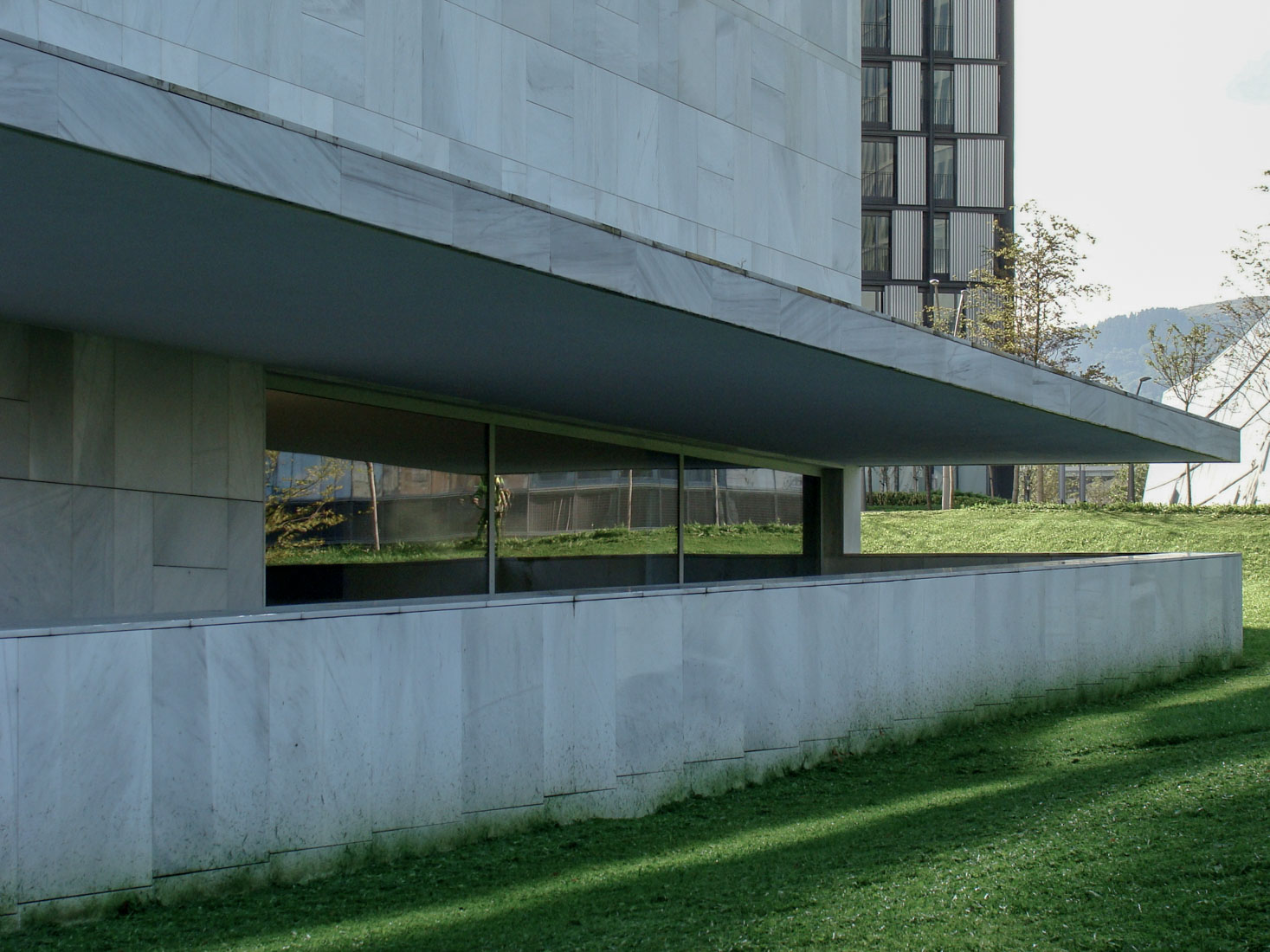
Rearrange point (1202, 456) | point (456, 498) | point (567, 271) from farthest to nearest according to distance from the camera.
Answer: point (1202, 456)
point (456, 498)
point (567, 271)

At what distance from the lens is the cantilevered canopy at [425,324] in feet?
17.5

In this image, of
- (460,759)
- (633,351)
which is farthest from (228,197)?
(633,351)

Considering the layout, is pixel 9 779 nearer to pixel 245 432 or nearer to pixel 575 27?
pixel 245 432

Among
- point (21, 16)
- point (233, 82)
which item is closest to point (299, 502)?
point (233, 82)

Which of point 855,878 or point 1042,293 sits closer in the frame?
point 855,878

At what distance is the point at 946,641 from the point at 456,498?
17.5ft

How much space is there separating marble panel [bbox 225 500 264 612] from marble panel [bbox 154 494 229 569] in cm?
8

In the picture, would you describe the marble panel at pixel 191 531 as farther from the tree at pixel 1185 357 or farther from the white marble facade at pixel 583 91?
the tree at pixel 1185 357

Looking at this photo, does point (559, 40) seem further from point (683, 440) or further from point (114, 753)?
point (114, 753)

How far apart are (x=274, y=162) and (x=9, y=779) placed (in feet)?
10.2

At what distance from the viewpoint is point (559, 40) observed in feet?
36.8

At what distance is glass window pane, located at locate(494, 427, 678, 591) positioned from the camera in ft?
43.9

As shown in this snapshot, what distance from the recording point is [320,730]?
6.41 metres

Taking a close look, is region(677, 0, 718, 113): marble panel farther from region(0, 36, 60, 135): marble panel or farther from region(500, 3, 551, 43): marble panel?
region(0, 36, 60, 135): marble panel
